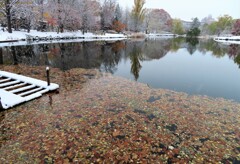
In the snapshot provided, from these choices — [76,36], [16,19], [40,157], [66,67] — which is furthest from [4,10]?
[40,157]

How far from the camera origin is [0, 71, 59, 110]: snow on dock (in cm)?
928

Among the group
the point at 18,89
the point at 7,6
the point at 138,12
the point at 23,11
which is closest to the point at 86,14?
the point at 23,11

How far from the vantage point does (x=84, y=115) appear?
841 cm

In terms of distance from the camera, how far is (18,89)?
10.9 m

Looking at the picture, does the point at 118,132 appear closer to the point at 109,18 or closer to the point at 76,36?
the point at 76,36

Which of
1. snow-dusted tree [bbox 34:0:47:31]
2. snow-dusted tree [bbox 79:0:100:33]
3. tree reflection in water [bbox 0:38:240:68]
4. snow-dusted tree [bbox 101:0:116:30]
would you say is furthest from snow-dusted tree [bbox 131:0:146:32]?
tree reflection in water [bbox 0:38:240:68]

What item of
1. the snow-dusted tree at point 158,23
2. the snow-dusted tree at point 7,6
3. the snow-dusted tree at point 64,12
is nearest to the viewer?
the snow-dusted tree at point 7,6

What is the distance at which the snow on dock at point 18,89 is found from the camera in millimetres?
9281

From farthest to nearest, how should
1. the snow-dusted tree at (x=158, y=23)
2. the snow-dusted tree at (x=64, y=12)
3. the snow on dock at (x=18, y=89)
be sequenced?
the snow-dusted tree at (x=158, y=23)
the snow-dusted tree at (x=64, y=12)
the snow on dock at (x=18, y=89)

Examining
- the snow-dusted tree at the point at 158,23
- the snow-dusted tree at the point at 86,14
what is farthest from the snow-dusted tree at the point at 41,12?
the snow-dusted tree at the point at 158,23

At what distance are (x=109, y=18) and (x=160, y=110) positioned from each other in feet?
207

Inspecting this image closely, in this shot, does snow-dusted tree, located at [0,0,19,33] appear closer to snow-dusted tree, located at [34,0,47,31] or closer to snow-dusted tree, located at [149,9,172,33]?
snow-dusted tree, located at [34,0,47,31]

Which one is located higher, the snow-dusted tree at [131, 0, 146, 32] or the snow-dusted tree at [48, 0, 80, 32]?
the snow-dusted tree at [131, 0, 146, 32]

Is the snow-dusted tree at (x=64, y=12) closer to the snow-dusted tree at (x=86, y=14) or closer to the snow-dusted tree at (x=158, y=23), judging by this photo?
the snow-dusted tree at (x=86, y=14)
